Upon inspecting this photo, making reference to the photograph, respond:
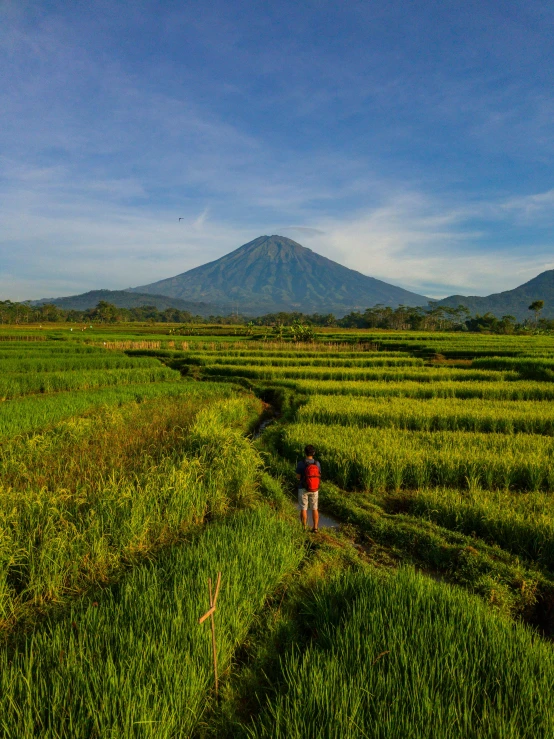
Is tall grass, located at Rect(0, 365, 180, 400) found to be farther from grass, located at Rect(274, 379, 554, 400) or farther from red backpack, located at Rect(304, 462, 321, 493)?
red backpack, located at Rect(304, 462, 321, 493)

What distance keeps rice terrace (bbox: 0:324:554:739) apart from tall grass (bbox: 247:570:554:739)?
15mm

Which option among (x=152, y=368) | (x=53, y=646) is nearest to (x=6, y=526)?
(x=53, y=646)

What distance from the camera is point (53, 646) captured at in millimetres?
2668

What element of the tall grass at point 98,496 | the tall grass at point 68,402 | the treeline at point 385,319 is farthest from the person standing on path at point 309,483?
the treeline at point 385,319

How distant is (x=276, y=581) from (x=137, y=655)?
67.6 inches

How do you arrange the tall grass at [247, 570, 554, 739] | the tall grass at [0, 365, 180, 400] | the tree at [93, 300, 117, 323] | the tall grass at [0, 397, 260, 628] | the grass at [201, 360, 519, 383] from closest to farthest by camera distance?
the tall grass at [247, 570, 554, 739], the tall grass at [0, 397, 260, 628], the tall grass at [0, 365, 180, 400], the grass at [201, 360, 519, 383], the tree at [93, 300, 117, 323]

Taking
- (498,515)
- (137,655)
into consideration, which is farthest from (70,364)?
(498,515)

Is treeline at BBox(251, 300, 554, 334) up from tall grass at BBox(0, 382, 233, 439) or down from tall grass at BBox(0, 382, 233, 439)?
up

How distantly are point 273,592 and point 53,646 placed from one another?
6.54 ft

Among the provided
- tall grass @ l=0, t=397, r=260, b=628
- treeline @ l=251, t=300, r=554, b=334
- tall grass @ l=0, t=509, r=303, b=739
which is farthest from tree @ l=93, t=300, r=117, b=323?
tall grass @ l=0, t=509, r=303, b=739

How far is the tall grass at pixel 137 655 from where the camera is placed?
7.09 ft

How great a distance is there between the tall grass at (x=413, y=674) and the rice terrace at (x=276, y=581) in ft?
0.05

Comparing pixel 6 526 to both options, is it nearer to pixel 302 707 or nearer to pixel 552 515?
pixel 302 707

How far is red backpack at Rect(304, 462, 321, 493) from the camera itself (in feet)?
17.7
